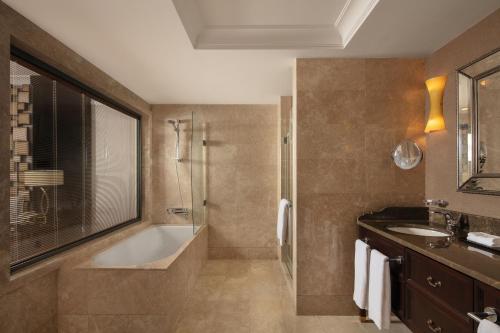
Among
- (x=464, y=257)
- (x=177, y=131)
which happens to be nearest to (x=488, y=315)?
(x=464, y=257)

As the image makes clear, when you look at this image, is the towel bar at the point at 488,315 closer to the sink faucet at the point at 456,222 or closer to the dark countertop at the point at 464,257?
the dark countertop at the point at 464,257

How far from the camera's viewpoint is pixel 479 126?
5.56 feet

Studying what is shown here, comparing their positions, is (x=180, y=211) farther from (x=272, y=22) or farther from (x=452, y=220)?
(x=452, y=220)

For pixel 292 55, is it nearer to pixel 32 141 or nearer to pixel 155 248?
pixel 32 141

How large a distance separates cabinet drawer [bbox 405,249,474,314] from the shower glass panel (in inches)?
80.3

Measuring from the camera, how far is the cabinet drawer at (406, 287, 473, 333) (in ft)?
3.83

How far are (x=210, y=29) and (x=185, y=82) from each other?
920 mm

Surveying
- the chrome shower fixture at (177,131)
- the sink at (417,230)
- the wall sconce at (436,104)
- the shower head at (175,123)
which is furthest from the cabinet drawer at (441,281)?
the shower head at (175,123)

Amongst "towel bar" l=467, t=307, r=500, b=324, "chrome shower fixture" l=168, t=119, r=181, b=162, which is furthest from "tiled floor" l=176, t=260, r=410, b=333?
"chrome shower fixture" l=168, t=119, r=181, b=162

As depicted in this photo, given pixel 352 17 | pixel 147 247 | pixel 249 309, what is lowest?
pixel 249 309

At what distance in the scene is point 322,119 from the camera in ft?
7.38

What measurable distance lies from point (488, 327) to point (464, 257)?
0.37 meters

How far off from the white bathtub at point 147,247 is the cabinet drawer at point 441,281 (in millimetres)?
2137

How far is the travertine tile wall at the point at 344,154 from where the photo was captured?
224cm
